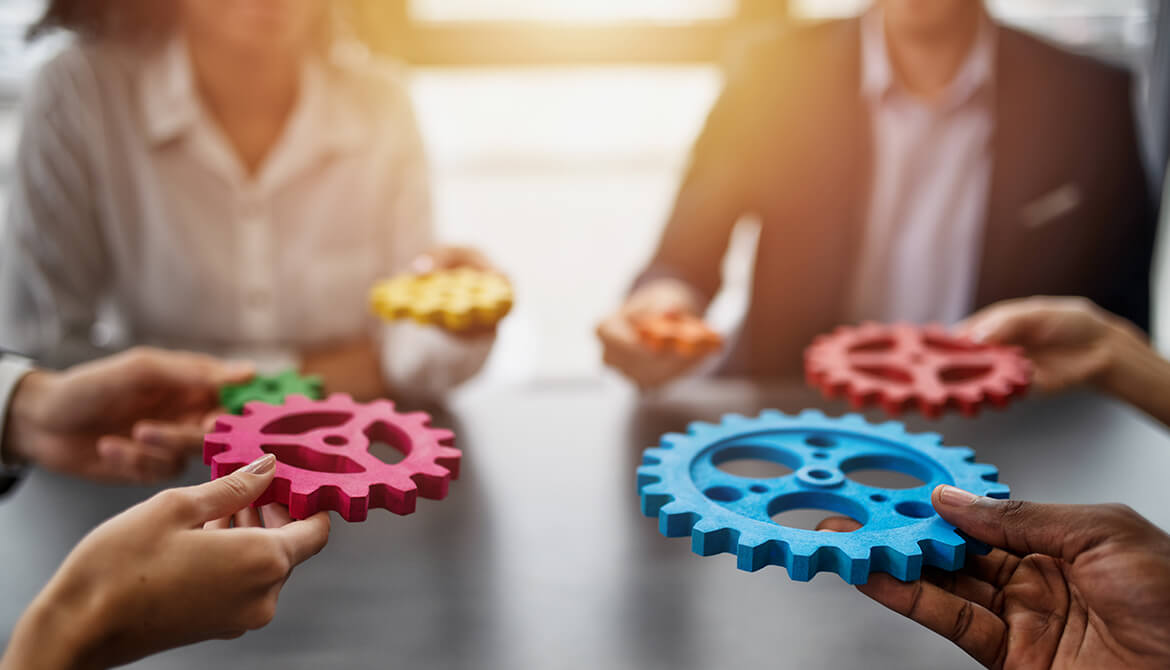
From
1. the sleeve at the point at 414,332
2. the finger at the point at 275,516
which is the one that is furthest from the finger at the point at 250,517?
the sleeve at the point at 414,332

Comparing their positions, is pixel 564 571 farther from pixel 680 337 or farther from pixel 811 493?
pixel 680 337

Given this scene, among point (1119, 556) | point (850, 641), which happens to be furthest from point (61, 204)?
point (1119, 556)

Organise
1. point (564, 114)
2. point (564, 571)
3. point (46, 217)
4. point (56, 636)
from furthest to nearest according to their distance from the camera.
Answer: point (564, 114), point (46, 217), point (564, 571), point (56, 636)

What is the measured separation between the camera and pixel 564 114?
9.73 ft

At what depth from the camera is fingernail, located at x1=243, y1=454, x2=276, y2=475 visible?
630 mm

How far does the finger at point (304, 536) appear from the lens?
61 cm

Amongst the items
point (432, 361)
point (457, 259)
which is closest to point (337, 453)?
point (432, 361)

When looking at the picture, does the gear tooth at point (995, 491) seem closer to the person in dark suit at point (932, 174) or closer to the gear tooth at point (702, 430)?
the gear tooth at point (702, 430)

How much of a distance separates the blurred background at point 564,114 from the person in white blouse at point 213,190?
2.23 feet

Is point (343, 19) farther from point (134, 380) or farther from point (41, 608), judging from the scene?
point (41, 608)

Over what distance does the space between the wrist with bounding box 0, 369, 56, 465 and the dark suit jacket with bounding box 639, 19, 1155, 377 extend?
0.90m

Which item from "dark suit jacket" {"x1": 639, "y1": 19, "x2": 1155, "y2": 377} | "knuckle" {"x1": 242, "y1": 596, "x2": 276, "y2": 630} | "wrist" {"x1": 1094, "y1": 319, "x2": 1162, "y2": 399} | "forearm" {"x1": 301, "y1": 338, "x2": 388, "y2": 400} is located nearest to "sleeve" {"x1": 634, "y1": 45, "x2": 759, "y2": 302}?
"dark suit jacket" {"x1": 639, "y1": 19, "x2": 1155, "y2": 377}

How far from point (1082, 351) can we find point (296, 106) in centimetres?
119

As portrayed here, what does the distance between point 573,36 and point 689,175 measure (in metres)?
0.98
